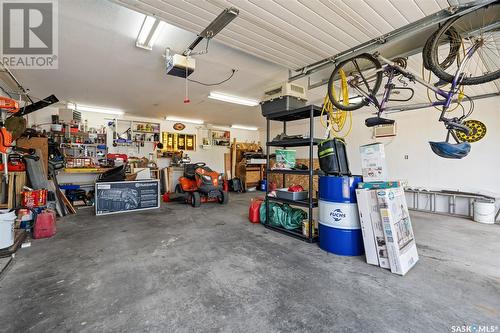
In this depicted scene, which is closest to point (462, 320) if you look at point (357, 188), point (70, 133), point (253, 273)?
point (357, 188)

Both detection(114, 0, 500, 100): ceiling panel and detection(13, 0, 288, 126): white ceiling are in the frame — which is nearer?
detection(114, 0, 500, 100): ceiling panel

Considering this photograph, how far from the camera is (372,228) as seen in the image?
8.32ft

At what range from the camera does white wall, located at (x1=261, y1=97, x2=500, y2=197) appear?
4.86 m

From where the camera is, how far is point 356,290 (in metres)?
2.04

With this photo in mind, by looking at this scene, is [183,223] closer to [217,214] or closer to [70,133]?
[217,214]

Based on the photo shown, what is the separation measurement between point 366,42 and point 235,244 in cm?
328

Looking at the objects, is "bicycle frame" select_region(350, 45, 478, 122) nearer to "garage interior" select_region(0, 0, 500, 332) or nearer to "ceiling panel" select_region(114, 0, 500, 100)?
"garage interior" select_region(0, 0, 500, 332)

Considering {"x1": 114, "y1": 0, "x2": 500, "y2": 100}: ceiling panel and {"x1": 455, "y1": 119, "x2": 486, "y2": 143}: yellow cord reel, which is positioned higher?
{"x1": 114, "y1": 0, "x2": 500, "y2": 100}: ceiling panel

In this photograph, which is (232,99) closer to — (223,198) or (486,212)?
(223,198)

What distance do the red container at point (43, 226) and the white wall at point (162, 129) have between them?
411 cm
